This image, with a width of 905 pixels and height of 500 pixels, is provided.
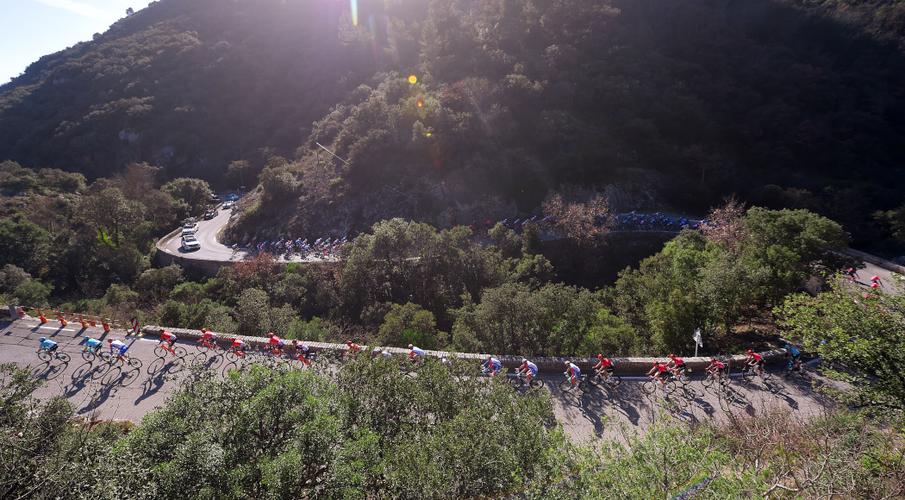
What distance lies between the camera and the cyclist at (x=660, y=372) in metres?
13.2

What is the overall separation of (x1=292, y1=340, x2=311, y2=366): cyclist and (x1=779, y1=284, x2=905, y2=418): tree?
14.9m

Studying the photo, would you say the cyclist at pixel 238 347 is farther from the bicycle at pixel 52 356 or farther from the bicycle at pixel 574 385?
the bicycle at pixel 574 385

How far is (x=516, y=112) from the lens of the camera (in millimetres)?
42500

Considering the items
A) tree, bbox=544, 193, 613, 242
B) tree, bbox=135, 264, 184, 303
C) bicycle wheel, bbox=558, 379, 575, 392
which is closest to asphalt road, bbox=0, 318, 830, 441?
bicycle wheel, bbox=558, 379, 575, 392

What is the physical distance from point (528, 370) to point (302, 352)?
8292mm

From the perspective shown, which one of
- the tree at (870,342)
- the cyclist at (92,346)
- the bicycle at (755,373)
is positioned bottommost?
the bicycle at (755,373)

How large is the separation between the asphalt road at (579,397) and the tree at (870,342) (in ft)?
10.3

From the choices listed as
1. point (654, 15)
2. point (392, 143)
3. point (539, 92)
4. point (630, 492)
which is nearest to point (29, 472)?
point (630, 492)

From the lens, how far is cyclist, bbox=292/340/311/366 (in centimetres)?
1524

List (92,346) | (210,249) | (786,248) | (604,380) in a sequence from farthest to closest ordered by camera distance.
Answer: (210,249), (786,248), (92,346), (604,380)

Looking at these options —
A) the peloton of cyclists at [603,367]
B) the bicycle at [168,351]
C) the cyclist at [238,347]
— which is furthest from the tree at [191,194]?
the peloton of cyclists at [603,367]

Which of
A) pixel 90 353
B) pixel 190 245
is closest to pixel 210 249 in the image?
pixel 190 245

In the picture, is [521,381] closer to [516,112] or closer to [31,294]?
[31,294]

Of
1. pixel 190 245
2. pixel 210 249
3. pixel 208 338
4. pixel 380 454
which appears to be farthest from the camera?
pixel 210 249
